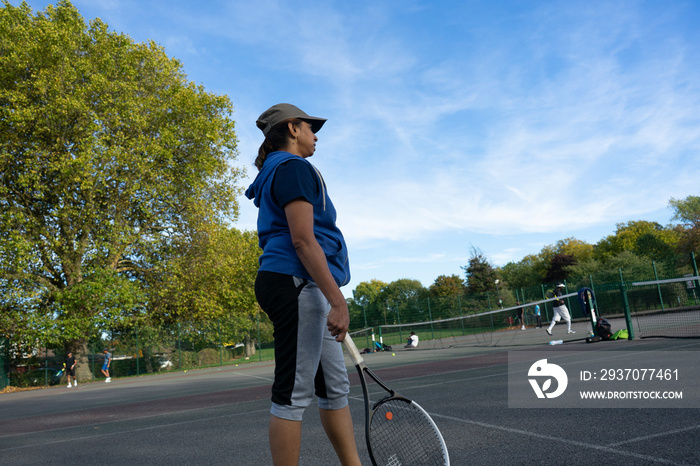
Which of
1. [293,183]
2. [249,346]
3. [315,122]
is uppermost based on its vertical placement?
[315,122]

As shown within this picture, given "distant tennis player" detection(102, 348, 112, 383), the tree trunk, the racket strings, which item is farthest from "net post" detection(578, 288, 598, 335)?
the tree trunk

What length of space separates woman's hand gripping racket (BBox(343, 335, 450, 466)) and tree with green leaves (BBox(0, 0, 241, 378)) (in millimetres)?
21696

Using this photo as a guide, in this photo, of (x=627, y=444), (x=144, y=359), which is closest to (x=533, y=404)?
(x=627, y=444)

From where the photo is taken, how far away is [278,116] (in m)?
2.67

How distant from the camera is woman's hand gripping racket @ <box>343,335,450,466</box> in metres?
2.49

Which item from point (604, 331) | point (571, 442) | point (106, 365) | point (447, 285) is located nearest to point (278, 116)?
point (571, 442)

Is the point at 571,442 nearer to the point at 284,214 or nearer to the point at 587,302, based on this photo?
the point at 284,214

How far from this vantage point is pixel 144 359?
26484 millimetres

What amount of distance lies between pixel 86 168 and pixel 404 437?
72.8 feet

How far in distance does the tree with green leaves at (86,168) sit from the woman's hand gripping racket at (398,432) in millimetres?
21696

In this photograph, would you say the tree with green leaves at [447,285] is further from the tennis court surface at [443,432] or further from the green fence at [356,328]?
the tennis court surface at [443,432]

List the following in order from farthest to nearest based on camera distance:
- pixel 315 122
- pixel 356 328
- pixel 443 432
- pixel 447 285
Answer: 1. pixel 447 285
2. pixel 356 328
3. pixel 443 432
4. pixel 315 122

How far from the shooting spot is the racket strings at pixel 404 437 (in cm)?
250

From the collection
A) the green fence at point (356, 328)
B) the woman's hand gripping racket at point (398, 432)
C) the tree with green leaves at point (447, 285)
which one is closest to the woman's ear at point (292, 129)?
the woman's hand gripping racket at point (398, 432)
